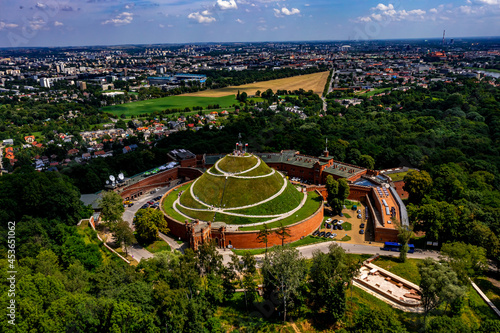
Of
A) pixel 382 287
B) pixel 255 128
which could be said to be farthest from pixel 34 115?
pixel 382 287

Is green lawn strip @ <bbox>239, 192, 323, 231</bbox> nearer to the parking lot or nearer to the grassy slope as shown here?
the parking lot

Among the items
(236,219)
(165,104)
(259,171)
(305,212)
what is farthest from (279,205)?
(165,104)

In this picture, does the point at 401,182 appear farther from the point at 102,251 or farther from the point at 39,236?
the point at 39,236

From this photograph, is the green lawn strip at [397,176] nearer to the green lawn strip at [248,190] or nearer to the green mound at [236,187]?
the green mound at [236,187]

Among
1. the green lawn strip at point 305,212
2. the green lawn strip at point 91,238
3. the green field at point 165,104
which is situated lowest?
the green lawn strip at point 91,238

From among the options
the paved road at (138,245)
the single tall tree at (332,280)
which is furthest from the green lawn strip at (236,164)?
the single tall tree at (332,280)

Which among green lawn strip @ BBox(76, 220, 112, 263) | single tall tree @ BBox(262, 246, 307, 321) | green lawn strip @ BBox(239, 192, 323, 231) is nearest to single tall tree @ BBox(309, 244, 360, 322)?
single tall tree @ BBox(262, 246, 307, 321)
